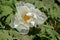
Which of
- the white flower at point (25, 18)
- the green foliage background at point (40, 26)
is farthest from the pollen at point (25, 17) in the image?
the green foliage background at point (40, 26)

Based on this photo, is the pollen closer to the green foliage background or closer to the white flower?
the white flower

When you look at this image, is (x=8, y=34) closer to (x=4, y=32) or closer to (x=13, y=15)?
(x=4, y=32)

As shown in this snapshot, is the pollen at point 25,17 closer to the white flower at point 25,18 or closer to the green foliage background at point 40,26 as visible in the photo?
the white flower at point 25,18

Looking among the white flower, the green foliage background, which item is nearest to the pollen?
the white flower

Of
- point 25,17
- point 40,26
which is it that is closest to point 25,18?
point 25,17

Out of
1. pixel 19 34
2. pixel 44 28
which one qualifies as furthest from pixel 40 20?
pixel 19 34
